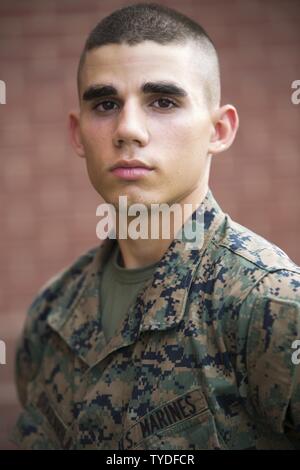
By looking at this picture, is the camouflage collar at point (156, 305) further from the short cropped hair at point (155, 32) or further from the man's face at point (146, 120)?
the short cropped hair at point (155, 32)

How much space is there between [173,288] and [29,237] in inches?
61.7

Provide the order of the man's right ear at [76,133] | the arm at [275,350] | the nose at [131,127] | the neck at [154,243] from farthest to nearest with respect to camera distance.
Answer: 1. the man's right ear at [76,133]
2. the neck at [154,243]
3. the nose at [131,127]
4. the arm at [275,350]

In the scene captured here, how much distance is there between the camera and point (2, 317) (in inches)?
114

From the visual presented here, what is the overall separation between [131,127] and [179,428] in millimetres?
587

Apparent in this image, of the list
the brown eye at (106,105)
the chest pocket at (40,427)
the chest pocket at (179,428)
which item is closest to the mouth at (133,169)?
the brown eye at (106,105)

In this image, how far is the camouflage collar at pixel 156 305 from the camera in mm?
1408

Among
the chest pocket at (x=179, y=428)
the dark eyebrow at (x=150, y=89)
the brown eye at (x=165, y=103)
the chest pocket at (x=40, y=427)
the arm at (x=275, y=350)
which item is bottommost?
the chest pocket at (x=40, y=427)

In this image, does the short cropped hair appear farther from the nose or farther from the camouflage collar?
the camouflage collar

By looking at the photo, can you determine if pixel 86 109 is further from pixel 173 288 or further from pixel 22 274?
pixel 22 274

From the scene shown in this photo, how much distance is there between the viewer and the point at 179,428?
1.34 m

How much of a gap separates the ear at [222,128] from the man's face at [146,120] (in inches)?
2.0

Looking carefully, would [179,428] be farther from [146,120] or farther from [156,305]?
[146,120]

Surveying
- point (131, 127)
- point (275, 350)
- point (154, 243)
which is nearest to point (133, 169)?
point (131, 127)
